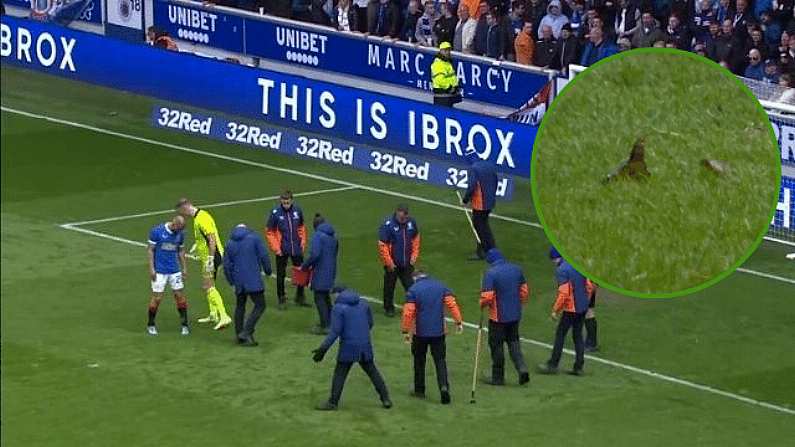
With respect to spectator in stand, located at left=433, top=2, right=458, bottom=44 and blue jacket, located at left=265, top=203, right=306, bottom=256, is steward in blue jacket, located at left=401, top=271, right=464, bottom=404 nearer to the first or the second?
blue jacket, located at left=265, top=203, right=306, bottom=256

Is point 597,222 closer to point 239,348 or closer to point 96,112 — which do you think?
point 239,348

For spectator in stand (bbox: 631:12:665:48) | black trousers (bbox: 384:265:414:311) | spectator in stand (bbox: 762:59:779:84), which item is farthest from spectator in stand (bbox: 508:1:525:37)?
black trousers (bbox: 384:265:414:311)

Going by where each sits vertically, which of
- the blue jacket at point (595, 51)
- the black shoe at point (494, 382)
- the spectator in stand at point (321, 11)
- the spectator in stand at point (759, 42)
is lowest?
the black shoe at point (494, 382)

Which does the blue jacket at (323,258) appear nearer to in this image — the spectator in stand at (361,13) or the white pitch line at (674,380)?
the white pitch line at (674,380)

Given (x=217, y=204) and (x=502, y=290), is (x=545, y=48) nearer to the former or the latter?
(x=217, y=204)

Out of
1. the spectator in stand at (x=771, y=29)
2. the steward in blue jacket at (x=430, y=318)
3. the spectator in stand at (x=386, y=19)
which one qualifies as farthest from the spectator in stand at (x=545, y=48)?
the steward in blue jacket at (x=430, y=318)

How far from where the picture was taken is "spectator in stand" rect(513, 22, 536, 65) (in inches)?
1410

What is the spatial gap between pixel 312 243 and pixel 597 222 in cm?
704

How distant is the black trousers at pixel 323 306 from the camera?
2489cm

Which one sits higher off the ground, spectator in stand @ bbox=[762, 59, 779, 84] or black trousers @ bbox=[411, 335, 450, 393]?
spectator in stand @ bbox=[762, 59, 779, 84]

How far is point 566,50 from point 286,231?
1033cm

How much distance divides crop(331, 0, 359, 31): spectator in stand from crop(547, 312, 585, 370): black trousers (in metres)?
17.2

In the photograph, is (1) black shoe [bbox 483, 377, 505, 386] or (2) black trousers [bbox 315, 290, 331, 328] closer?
(1) black shoe [bbox 483, 377, 505, 386]

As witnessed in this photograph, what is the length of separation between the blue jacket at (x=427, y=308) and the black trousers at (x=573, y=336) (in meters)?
1.75
